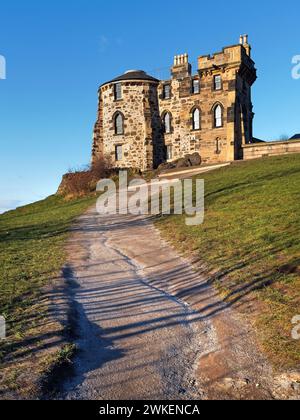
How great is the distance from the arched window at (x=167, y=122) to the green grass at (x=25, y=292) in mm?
24971

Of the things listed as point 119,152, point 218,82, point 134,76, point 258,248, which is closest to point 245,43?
point 218,82

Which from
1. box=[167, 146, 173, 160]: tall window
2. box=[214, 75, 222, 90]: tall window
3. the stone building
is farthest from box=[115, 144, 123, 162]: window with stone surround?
box=[214, 75, 222, 90]: tall window

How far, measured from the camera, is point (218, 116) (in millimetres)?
34094

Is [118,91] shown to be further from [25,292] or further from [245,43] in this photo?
[25,292]

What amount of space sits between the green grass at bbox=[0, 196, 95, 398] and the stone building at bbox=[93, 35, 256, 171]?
2280cm

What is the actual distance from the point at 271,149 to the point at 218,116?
6796mm

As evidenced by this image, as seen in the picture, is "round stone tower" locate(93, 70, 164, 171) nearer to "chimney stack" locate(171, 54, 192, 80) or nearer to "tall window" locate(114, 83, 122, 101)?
"tall window" locate(114, 83, 122, 101)

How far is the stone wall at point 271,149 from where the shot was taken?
2883 centimetres

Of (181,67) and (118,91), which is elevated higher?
(181,67)

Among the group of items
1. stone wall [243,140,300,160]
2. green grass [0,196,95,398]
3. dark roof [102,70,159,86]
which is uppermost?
dark roof [102,70,159,86]

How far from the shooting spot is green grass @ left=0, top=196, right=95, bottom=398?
4761mm

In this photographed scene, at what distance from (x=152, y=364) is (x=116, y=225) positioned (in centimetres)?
1122

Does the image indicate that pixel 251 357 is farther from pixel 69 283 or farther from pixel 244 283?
pixel 69 283
